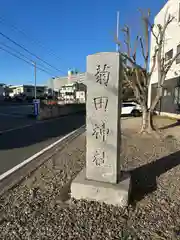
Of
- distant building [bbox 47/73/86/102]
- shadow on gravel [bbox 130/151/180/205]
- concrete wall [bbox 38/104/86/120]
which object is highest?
→ distant building [bbox 47/73/86/102]

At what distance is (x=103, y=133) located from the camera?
3.18m

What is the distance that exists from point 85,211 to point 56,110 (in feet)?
47.0

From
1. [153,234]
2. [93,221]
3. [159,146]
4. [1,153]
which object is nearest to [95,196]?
[93,221]

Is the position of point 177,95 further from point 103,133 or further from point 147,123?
point 103,133

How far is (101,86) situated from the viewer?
3.07 m

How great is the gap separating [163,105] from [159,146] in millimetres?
10310

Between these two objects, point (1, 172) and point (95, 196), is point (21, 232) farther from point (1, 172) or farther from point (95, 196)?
point (1, 172)

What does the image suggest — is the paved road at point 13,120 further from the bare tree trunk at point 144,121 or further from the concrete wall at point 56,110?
the bare tree trunk at point 144,121

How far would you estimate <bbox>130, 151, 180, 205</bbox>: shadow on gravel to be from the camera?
3433 mm

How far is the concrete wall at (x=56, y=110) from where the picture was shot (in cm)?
1452

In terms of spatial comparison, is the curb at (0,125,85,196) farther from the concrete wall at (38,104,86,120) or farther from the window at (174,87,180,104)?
the window at (174,87,180,104)

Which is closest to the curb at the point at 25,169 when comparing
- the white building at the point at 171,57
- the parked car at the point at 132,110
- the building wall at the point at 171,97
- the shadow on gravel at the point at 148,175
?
the shadow on gravel at the point at 148,175

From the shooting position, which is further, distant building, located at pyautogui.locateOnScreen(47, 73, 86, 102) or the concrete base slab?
distant building, located at pyautogui.locateOnScreen(47, 73, 86, 102)

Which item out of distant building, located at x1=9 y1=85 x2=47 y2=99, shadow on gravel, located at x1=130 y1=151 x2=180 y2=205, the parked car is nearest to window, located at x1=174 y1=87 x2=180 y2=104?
the parked car
